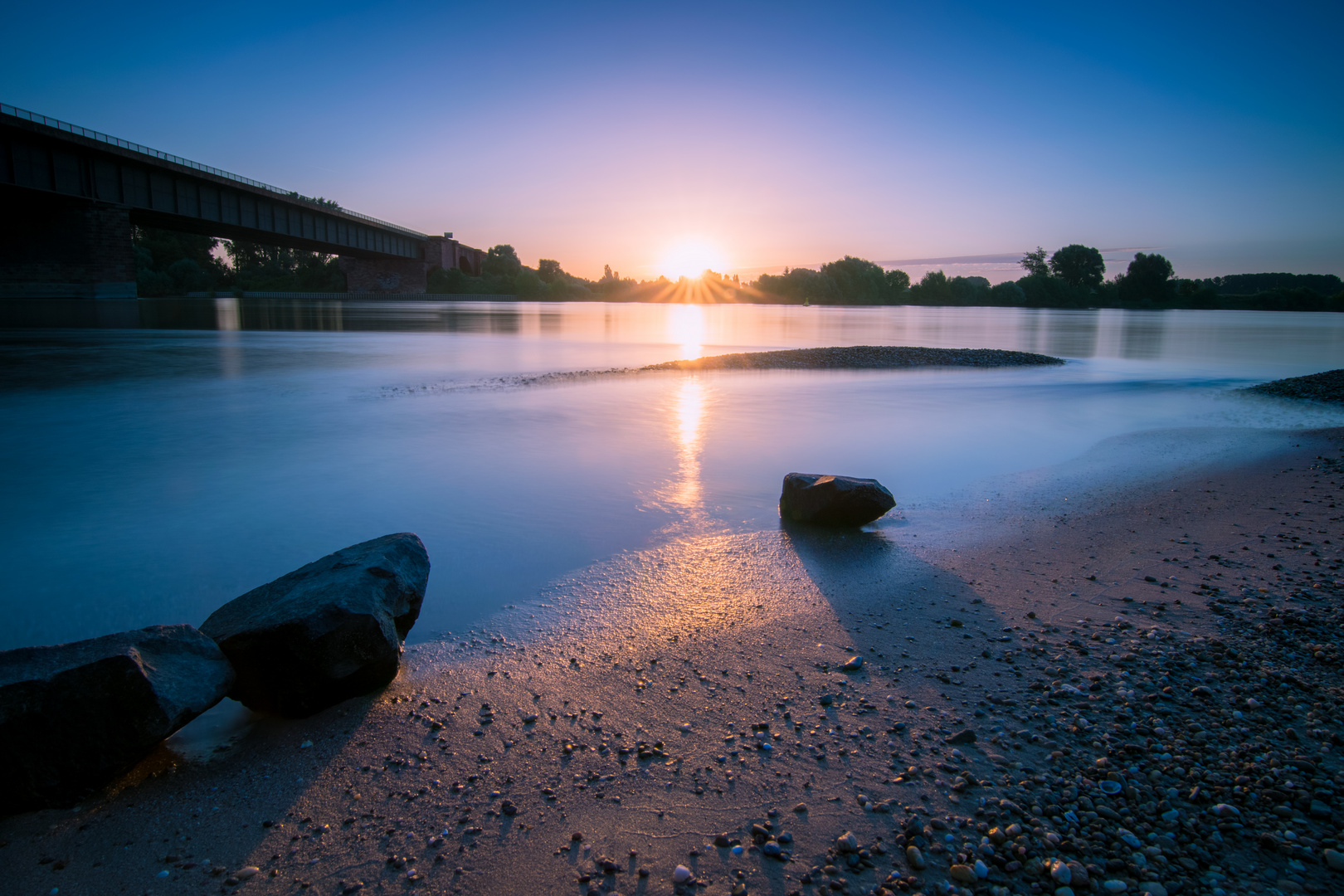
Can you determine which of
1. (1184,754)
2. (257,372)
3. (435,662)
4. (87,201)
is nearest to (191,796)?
(435,662)

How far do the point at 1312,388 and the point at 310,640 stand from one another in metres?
24.0

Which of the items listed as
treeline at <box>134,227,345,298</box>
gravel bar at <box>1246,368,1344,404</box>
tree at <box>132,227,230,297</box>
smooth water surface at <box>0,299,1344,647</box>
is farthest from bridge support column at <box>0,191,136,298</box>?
gravel bar at <box>1246,368,1344,404</box>

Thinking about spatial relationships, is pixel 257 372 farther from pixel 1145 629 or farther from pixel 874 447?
pixel 1145 629

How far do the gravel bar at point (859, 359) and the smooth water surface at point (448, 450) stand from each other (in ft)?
5.86

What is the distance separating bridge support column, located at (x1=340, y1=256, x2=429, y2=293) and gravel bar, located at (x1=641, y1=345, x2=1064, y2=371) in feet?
321

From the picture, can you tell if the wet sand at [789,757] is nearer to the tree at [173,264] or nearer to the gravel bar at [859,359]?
the gravel bar at [859,359]

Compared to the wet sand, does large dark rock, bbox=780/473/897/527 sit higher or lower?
higher

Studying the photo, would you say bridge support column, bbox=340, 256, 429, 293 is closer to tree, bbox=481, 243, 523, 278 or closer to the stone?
tree, bbox=481, 243, 523, 278

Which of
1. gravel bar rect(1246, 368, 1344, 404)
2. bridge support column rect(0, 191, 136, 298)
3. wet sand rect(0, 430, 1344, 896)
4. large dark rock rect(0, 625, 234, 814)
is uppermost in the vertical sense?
bridge support column rect(0, 191, 136, 298)

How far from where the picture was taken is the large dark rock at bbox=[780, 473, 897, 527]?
7.10m

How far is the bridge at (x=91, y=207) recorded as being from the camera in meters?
43.1

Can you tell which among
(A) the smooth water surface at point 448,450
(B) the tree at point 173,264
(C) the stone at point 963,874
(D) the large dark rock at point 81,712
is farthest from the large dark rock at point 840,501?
(B) the tree at point 173,264

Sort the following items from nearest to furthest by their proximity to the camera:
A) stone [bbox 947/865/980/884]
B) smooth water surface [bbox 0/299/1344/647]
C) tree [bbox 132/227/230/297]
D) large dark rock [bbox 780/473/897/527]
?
stone [bbox 947/865/980/884] → smooth water surface [bbox 0/299/1344/647] → large dark rock [bbox 780/473/897/527] → tree [bbox 132/227/230/297]

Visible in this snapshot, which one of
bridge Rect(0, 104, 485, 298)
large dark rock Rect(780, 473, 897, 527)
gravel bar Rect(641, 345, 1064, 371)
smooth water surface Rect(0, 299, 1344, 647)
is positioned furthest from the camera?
bridge Rect(0, 104, 485, 298)
